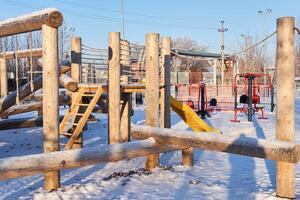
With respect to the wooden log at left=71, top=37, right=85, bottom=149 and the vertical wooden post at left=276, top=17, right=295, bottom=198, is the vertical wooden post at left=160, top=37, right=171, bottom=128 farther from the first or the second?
the vertical wooden post at left=276, top=17, right=295, bottom=198

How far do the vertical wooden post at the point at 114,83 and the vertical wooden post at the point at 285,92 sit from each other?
3049 mm

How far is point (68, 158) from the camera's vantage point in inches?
159

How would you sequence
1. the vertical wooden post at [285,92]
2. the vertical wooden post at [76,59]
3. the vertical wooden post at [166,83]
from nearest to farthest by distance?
the vertical wooden post at [285,92] < the vertical wooden post at [166,83] < the vertical wooden post at [76,59]

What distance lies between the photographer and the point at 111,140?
6.79 m

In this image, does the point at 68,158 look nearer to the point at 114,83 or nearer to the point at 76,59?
the point at 114,83

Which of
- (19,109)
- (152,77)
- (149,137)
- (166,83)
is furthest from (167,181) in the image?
(19,109)

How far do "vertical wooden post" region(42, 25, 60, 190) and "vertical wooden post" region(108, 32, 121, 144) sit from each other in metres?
1.87

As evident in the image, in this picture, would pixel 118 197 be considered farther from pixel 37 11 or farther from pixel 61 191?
pixel 37 11

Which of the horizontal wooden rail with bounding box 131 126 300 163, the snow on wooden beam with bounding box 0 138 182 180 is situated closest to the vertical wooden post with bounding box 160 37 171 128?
the horizontal wooden rail with bounding box 131 126 300 163

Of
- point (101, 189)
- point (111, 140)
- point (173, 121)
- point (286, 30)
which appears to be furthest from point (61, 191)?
point (173, 121)

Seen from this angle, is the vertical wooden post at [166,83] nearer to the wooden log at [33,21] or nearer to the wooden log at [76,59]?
the wooden log at [76,59]

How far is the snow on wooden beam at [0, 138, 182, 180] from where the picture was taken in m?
3.57

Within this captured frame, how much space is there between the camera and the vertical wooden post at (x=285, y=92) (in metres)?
4.23

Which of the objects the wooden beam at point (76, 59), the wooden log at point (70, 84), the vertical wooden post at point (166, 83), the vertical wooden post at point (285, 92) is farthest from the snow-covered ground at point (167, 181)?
the wooden beam at point (76, 59)
